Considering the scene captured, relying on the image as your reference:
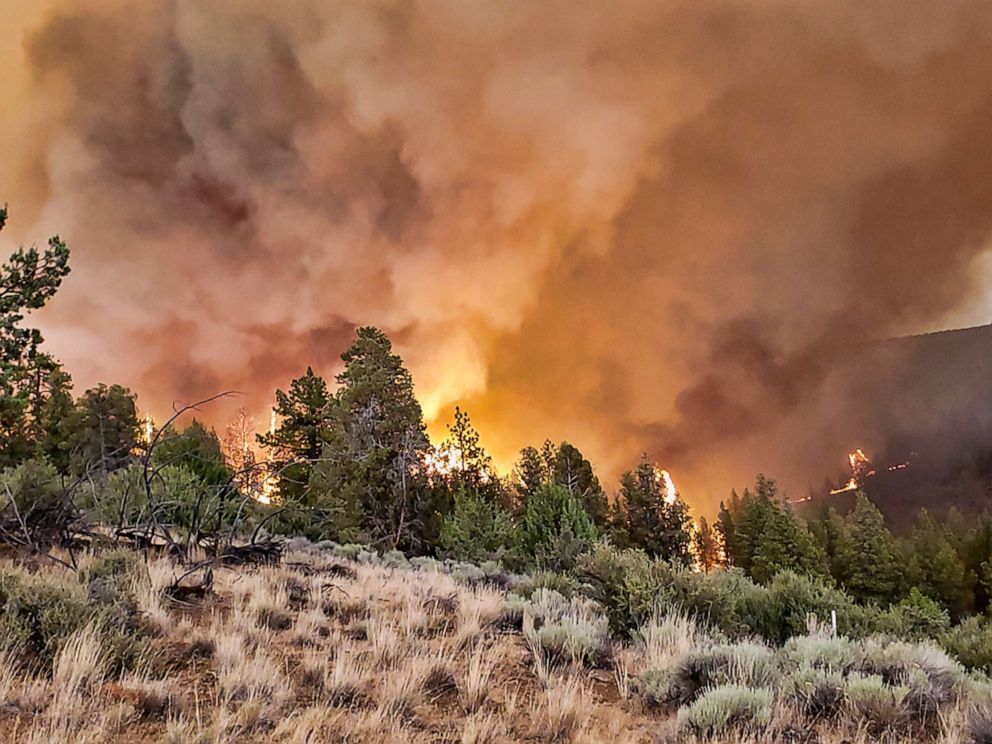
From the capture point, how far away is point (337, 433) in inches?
1324

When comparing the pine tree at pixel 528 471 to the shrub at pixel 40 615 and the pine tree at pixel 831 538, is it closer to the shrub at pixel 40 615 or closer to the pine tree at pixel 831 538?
the pine tree at pixel 831 538

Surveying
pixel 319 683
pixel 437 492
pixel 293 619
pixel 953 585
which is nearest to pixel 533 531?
pixel 437 492

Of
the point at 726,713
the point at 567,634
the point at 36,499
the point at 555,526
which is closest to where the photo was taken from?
the point at 726,713

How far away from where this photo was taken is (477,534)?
29.2 meters

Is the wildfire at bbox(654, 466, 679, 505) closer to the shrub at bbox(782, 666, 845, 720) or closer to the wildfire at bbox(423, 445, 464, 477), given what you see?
the wildfire at bbox(423, 445, 464, 477)

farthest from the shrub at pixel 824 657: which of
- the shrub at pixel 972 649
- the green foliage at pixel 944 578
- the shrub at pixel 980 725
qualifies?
the green foliage at pixel 944 578

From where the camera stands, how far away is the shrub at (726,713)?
13.4 feet

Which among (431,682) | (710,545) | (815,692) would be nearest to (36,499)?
(431,682)

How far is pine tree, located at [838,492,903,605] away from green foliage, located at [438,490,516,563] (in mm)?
35936

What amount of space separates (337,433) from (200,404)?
86.7 feet

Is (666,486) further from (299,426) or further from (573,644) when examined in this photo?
(573,644)

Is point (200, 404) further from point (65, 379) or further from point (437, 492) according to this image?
point (65, 379)

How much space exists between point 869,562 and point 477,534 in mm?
40690

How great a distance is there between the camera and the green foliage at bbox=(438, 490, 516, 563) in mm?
27359
